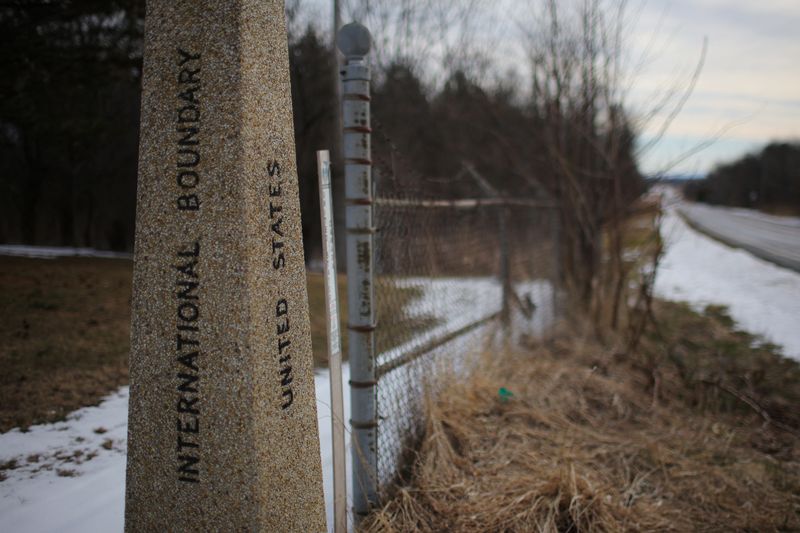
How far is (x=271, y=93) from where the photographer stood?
1891 millimetres

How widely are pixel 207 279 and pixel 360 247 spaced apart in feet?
2.76

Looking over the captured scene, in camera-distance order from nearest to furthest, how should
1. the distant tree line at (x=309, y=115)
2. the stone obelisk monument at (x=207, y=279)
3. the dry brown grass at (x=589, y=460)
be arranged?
1. the stone obelisk monument at (x=207, y=279)
2. the dry brown grass at (x=589, y=460)
3. the distant tree line at (x=309, y=115)

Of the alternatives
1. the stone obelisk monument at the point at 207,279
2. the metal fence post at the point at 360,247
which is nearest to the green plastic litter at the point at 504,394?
the metal fence post at the point at 360,247

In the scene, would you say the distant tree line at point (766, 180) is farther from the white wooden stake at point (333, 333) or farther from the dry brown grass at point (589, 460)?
the white wooden stake at point (333, 333)

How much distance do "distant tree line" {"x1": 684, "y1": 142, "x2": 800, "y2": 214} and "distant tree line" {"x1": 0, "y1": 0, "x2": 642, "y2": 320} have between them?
4774 cm

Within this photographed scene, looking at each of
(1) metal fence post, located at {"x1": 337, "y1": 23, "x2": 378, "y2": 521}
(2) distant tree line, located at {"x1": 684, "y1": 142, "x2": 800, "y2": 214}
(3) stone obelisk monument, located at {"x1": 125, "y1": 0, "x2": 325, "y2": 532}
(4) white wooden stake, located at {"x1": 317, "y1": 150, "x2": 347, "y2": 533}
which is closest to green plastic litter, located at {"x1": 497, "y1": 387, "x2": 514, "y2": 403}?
(1) metal fence post, located at {"x1": 337, "y1": 23, "x2": 378, "y2": 521}

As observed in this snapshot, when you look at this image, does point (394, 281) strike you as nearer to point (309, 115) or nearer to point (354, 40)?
point (354, 40)

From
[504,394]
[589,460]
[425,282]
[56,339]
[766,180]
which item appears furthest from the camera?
[766,180]

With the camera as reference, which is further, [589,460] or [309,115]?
[309,115]

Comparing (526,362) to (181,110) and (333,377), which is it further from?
(181,110)

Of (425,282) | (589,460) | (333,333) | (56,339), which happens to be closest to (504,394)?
(589,460)

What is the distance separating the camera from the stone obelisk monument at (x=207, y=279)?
5.82ft

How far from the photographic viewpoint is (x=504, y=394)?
4.13m

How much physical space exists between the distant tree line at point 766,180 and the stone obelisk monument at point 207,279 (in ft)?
195
